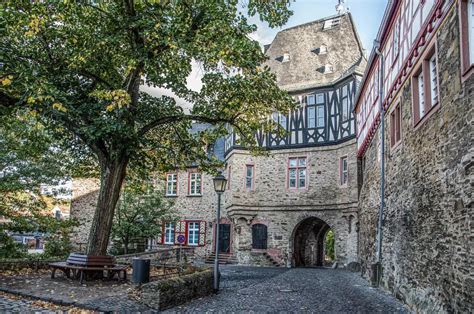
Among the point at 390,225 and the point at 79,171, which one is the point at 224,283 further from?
the point at 79,171

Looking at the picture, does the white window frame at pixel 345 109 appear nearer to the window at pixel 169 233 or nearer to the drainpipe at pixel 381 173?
the drainpipe at pixel 381 173

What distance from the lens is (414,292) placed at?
8.31 metres

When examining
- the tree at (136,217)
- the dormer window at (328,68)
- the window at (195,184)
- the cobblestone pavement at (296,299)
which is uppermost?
the dormer window at (328,68)

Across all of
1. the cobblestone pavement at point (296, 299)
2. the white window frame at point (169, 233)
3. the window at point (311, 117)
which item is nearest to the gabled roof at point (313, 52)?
the window at point (311, 117)

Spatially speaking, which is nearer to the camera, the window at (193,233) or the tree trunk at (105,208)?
the tree trunk at (105,208)

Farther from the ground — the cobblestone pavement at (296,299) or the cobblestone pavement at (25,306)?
the cobblestone pavement at (25,306)

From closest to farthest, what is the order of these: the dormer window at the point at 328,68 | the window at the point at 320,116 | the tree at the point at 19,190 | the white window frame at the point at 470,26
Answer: the white window frame at the point at 470,26
the tree at the point at 19,190
the window at the point at 320,116
the dormer window at the point at 328,68

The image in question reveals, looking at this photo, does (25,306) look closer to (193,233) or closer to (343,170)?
(343,170)

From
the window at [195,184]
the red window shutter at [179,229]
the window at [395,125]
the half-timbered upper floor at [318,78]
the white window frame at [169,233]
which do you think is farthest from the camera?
the white window frame at [169,233]

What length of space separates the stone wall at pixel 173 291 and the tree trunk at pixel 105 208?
261 cm

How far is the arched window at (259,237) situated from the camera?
73.0 feet

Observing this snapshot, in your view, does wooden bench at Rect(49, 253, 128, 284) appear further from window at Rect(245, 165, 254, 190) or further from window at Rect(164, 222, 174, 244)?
window at Rect(164, 222, 174, 244)

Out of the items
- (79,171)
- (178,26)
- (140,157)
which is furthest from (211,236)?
(178,26)

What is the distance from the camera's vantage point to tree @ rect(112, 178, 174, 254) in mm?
20703
